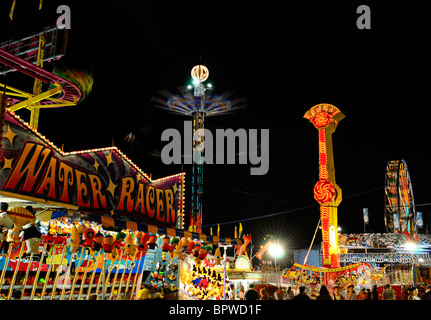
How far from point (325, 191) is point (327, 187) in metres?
0.35

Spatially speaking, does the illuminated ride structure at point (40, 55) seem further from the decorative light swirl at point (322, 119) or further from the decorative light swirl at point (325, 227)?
the decorative light swirl at point (325, 227)

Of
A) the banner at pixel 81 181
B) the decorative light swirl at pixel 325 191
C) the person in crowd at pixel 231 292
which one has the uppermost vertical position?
the decorative light swirl at pixel 325 191

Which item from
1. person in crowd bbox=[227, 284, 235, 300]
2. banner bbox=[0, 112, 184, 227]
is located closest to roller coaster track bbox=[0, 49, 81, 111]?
banner bbox=[0, 112, 184, 227]

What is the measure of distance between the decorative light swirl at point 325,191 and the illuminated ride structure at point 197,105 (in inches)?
366

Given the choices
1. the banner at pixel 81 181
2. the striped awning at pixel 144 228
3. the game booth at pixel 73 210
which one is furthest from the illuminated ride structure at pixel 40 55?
the striped awning at pixel 144 228

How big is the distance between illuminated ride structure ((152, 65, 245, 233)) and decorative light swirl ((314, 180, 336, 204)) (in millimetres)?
9291

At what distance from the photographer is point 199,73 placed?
85.1 ft

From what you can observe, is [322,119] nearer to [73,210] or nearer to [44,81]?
[44,81]

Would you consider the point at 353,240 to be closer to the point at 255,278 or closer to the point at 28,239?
the point at 255,278

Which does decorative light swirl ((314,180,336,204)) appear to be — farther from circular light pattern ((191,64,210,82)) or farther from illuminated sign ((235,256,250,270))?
illuminated sign ((235,256,250,270))

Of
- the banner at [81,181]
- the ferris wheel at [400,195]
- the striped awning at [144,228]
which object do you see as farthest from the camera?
the ferris wheel at [400,195]

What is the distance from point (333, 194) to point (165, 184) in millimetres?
18738

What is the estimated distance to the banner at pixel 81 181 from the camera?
875cm
